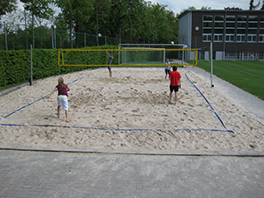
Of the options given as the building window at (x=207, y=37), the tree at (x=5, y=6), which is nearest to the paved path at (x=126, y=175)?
the tree at (x=5, y=6)

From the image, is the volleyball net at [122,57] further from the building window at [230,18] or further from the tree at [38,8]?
the building window at [230,18]

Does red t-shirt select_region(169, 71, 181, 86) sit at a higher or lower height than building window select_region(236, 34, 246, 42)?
lower

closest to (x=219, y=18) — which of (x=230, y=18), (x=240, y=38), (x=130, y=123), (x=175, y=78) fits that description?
(x=230, y=18)

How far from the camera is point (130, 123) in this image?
8.72 meters

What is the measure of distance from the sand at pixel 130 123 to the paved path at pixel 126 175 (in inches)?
24.0

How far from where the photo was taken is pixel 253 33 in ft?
154

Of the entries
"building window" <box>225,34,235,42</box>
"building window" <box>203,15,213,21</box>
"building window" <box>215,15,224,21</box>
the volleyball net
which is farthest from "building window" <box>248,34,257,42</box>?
the volleyball net

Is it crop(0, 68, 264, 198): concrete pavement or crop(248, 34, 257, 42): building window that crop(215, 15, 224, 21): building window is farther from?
crop(0, 68, 264, 198): concrete pavement

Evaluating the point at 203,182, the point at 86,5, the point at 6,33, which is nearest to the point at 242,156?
the point at 203,182

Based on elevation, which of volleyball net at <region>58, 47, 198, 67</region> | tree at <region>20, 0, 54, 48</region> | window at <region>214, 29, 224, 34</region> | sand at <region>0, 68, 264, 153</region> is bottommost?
sand at <region>0, 68, 264, 153</region>

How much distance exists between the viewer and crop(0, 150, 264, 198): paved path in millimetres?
4844

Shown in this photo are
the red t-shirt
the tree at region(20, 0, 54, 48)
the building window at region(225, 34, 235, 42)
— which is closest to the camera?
the red t-shirt

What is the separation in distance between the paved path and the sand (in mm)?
611

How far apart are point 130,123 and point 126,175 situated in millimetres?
3342
